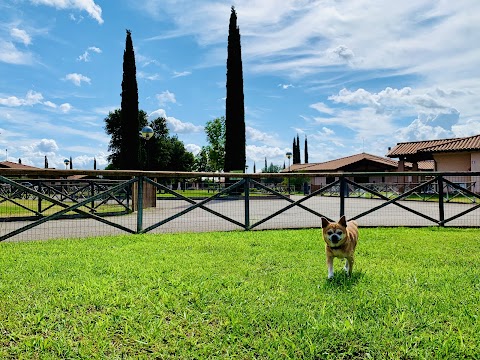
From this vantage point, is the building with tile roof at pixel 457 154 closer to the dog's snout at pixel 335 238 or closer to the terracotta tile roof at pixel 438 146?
the terracotta tile roof at pixel 438 146

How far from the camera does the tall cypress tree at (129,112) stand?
3238 cm

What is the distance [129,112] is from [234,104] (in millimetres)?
8915

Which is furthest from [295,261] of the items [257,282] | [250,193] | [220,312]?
[250,193]

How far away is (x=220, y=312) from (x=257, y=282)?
3.26ft

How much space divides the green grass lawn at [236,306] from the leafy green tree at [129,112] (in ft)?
91.5

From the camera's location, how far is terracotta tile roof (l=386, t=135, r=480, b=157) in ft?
93.8

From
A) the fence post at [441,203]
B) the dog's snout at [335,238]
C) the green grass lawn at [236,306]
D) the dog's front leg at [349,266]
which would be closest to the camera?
the green grass lawn at [236,306]

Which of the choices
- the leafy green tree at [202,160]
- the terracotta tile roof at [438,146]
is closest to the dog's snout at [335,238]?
the terracotta tile roof at [438,146]

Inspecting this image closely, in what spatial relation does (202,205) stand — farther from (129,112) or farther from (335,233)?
(129,112)

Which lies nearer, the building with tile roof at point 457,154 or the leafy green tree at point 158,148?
the building with tile roof at point 457,154

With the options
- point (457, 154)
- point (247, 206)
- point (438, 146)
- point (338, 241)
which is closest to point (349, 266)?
point (338, 241)

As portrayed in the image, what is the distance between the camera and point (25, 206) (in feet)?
40.2

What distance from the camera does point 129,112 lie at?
32.9m

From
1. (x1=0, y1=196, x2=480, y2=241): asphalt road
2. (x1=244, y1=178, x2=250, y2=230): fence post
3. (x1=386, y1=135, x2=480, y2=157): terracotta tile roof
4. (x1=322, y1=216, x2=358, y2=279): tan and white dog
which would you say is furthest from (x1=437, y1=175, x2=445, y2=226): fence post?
(x1=386, y1=135, x2=480, y2=157): terracotta tile roof
